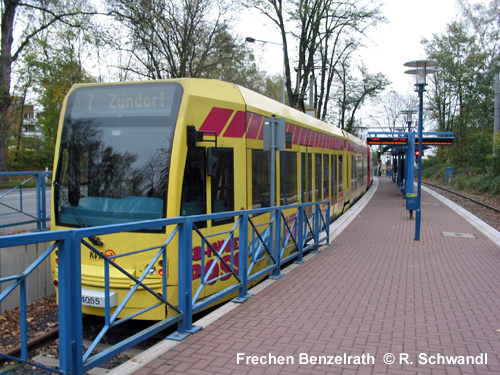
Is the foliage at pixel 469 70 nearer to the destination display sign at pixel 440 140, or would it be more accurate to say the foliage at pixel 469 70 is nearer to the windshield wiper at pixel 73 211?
the destination display sign at pixel 440 140

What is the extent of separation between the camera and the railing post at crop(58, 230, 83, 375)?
3033 millimetres

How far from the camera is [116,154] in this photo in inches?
223

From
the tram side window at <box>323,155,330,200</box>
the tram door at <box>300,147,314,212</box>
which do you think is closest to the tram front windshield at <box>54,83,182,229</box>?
the tram door at <box>300,147,314,212</box>

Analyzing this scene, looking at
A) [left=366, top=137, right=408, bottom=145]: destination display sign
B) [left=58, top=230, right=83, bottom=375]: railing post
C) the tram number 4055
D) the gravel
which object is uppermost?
[left=366, top=137, right=408, bottom=145]: destination display sign

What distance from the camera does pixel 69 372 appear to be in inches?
123

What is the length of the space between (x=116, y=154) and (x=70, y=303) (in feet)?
9.44

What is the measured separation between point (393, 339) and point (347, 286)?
2.19 meters

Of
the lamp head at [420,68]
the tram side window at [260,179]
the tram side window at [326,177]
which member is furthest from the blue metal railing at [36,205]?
the lamp head at [420,68]

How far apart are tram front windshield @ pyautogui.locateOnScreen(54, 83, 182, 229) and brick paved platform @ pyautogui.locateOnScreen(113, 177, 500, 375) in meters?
1.75

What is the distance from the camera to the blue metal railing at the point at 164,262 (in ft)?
9.83

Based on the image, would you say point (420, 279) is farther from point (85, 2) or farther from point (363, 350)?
point (85, 2)

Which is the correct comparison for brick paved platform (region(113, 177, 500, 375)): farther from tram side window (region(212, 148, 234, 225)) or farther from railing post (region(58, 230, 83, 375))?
tram side window (region(212, 148, 234, 225))

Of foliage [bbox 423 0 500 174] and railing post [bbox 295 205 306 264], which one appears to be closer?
railing post [bbox 295 205 306 264]

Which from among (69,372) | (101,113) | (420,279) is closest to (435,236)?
(420,279)
